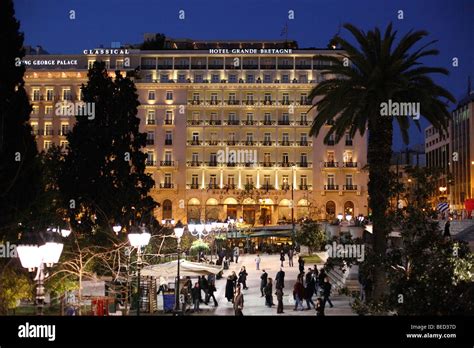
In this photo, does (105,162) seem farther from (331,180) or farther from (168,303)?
(331,180)

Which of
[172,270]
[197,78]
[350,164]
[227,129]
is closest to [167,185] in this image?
[227,129]

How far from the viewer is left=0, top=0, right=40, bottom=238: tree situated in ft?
88.1

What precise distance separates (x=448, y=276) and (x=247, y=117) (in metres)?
71.6

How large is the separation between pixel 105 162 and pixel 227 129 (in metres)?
42.0

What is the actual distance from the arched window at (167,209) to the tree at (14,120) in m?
52.6

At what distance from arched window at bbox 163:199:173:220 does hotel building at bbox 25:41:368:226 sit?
13cm

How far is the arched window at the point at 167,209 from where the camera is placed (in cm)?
8075

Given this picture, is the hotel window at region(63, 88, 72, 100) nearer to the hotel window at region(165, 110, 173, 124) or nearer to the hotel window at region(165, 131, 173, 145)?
the hotel window at region(165, 110, 173, 124)

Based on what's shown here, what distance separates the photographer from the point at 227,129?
83750 mm

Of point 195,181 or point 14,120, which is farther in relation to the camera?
point 195,181

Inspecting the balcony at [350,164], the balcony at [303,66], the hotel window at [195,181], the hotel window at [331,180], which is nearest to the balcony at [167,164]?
the hotel window at [195,181]

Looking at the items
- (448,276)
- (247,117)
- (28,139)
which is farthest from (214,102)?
(448,276)

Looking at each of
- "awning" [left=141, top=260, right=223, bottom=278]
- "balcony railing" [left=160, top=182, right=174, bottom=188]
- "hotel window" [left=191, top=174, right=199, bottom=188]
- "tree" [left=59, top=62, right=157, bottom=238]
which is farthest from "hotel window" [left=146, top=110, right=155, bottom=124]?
"awning" [left=141, top=260, right=223, bottom=278]

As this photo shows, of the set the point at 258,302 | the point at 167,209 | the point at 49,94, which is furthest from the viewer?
the point at 49,94
